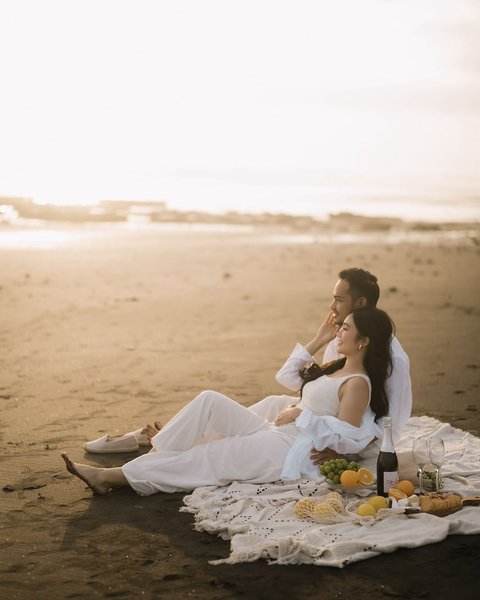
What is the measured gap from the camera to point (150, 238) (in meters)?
40.8

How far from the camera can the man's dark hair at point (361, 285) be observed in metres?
6.82

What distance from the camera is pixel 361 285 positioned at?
6.82 meters

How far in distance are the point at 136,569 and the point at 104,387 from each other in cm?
528

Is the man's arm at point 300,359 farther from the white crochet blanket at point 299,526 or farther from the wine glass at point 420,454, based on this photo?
the wine glass at point 420,454

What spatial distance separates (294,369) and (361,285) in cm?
97

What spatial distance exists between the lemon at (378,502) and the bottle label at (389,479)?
6.6 inches

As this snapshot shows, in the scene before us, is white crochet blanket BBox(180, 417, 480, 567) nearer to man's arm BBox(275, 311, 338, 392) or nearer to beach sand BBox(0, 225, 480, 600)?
beach sand BBox(0, 225, 480, 600)

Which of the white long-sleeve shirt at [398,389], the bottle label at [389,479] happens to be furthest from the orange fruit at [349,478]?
the white long-sleeve shirt at [398,389]

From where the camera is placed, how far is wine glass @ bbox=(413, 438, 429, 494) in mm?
6133

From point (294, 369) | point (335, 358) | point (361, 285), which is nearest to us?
point (361, 285)

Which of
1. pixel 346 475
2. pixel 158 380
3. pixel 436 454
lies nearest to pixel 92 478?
pixel 346 475

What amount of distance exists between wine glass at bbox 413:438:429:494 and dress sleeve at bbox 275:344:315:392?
1317 millimetres

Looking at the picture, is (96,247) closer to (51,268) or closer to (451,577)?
(51,268)

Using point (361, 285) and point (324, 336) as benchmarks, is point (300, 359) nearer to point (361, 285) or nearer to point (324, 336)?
point (324, 336)
